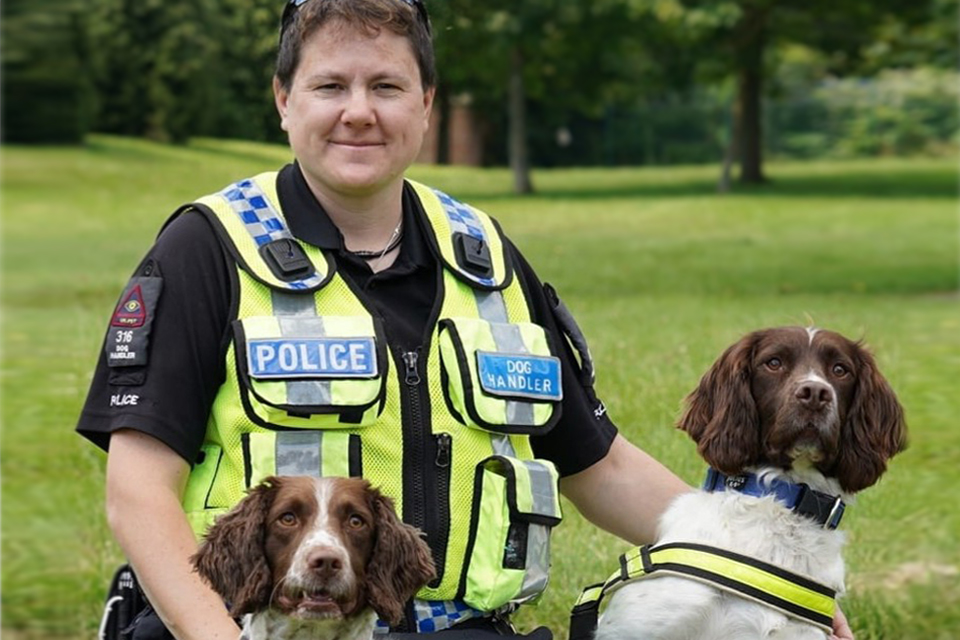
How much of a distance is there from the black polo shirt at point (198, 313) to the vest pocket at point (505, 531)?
413 millimetres

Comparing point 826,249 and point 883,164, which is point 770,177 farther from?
point 826,249

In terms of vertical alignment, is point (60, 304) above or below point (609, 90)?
below

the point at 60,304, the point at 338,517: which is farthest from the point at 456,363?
the point at 60,304

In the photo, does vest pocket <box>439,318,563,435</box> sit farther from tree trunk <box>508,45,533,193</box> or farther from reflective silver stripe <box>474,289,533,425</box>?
tree trunk <box>508,45,533,193</box>

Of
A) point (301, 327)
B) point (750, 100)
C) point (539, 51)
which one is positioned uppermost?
point (539, 51)

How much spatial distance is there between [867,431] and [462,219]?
1.26 m

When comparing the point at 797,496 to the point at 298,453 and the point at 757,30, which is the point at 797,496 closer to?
the point at 298,453

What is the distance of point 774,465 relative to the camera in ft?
14.6

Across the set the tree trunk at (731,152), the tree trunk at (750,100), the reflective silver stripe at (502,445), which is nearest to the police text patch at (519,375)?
the reflective silver stripe at (502,445)

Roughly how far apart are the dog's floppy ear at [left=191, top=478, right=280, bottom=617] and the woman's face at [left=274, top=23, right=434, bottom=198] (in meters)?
1.07

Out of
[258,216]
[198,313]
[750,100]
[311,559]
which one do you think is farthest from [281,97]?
[750,100]

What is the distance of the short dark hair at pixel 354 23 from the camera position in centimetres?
436

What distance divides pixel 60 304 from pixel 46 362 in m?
4.05

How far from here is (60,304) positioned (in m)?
15.9
